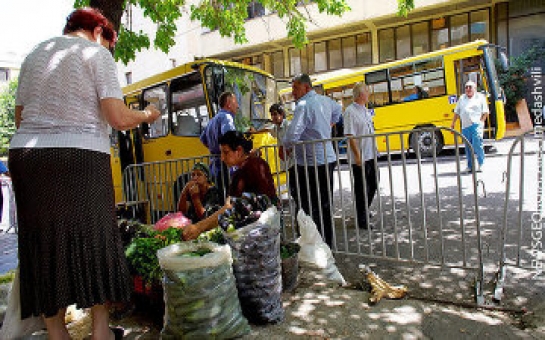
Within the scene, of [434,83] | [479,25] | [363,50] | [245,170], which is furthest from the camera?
[363,50]

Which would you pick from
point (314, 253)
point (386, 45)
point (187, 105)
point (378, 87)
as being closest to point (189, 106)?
point (187, 105)

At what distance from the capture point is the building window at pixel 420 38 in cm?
2053

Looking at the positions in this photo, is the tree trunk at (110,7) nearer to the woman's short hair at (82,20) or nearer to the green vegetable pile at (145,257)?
the woman's short hair at (82,20)

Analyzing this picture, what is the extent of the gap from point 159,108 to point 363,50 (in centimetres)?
1738

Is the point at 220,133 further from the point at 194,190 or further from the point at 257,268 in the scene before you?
the point at 257,268

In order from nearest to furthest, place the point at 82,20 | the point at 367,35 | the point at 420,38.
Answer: the point at 82,20, the point at 420,38, the point at 367,35

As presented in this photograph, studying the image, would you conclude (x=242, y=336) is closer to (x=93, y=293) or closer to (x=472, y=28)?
(x=93, y=293)

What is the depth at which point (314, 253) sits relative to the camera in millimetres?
3607

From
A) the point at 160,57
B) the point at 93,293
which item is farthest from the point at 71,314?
the point at 160,57

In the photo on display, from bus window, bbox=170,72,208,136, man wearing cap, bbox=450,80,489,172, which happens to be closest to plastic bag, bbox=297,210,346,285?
bus window, bbox=170,72,208,136

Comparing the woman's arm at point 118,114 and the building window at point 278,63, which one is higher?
the building window at point 278,63

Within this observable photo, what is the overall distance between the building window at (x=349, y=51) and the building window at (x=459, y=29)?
5.08 meters

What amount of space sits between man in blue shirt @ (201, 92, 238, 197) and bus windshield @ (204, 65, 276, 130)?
1.15 metres

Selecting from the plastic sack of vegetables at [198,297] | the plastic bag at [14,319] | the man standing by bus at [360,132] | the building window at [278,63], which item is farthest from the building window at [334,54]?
the plastic bag at [14,319]
